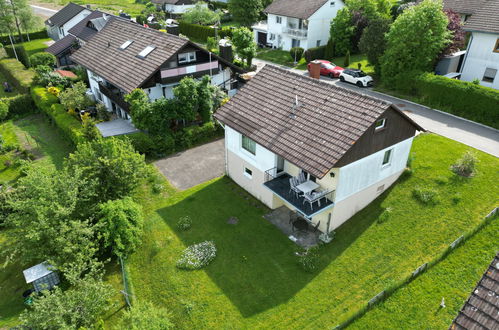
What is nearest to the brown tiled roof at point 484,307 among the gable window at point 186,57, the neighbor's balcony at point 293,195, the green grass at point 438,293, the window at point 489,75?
the green grass at point 438,293

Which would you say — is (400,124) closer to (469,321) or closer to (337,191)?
Result: (337,191)

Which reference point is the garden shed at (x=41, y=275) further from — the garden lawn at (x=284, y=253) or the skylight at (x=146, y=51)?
the skylight at (x=146, y=51)

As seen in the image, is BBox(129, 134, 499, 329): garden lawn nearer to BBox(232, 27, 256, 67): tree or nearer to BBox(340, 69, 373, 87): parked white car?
BBox(340, 69, 373, 87): parked white car

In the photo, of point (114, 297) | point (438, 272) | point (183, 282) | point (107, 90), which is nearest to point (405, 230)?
point (438, 272)

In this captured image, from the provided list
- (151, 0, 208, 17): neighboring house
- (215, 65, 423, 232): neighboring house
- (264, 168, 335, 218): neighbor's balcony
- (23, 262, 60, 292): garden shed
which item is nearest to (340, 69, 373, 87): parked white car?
(215, 65, 423, 232): neighboring house

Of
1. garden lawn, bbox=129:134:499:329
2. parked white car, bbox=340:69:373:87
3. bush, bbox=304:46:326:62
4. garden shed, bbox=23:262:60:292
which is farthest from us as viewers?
bush, bbox=304:46:326:62

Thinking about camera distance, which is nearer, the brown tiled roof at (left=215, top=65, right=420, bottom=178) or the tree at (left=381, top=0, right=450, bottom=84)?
the brown tiled roof at (left=215, top=65, right=420, bottom=178)
